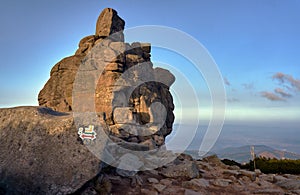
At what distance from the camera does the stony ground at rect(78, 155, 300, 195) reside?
9469mm

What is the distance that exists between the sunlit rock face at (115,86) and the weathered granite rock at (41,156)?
39.9ft

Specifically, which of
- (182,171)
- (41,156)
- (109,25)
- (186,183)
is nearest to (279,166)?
(182,171)

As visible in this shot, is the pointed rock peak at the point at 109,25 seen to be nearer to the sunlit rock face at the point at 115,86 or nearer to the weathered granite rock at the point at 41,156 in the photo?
the sunlit rock face at the point at 115,86

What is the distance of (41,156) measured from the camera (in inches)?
322

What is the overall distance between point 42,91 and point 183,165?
19574mm

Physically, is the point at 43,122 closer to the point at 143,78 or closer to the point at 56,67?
the point at 143,78

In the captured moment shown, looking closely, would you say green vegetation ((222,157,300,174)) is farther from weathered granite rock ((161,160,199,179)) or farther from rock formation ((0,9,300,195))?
weathered granite rock ((161,160,199,179))

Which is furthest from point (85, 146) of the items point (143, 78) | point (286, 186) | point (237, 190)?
point (143, 78)

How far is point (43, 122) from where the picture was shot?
345 inches

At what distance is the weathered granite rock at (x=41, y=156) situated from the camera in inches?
307

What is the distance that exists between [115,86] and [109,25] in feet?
27.0

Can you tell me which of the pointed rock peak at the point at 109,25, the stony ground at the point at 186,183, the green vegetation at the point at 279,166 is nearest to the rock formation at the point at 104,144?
the stony ground at the point at 186,183

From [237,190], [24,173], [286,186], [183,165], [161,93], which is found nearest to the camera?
[24,173]

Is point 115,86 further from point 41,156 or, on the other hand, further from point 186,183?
point 41,156
